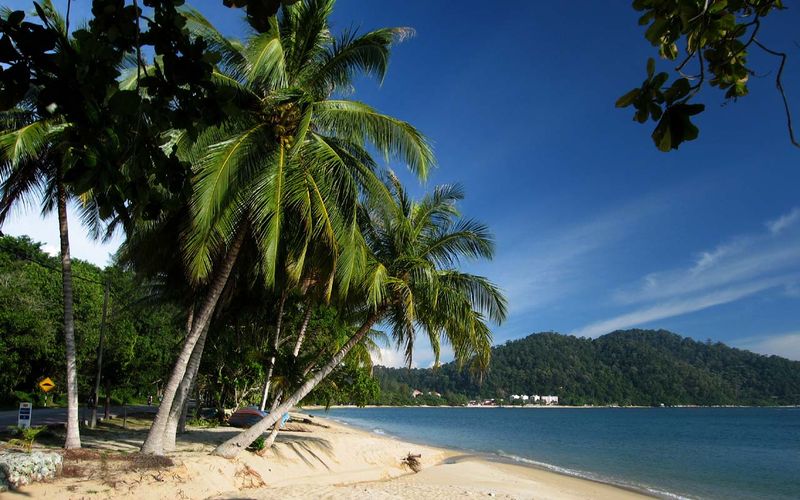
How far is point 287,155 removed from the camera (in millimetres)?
9781

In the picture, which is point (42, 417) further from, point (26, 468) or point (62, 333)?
point (26, 468)

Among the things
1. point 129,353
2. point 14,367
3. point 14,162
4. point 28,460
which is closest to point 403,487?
point 28,460

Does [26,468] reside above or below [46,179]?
below

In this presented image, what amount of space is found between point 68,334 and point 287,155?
17.1ft

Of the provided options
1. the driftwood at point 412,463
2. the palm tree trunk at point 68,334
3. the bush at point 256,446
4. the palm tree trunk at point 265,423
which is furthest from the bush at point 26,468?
the driftwood at point 412,463

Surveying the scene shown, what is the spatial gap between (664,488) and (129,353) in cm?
2294

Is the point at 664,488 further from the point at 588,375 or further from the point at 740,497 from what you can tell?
the point at 588,375

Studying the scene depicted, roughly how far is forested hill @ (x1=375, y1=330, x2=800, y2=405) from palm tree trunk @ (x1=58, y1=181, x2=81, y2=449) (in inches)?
4232

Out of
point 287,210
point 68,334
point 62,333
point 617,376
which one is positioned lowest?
point 617,376

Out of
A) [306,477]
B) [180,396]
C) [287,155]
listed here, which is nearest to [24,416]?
[180,396]

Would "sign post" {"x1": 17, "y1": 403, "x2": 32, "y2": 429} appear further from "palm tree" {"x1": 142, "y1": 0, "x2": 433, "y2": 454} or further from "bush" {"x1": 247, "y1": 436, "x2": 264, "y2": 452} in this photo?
"bush" {"x1": 247, "y1": 436, "x2": 264, "y2": 452}

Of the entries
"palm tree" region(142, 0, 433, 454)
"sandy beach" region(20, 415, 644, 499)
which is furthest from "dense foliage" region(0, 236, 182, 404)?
"palm tree" region(142, 0, 433, 454)

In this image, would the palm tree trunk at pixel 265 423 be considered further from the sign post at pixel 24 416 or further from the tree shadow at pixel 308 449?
the sign post at pixel 24 416

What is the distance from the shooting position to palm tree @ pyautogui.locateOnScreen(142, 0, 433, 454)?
344 inches
